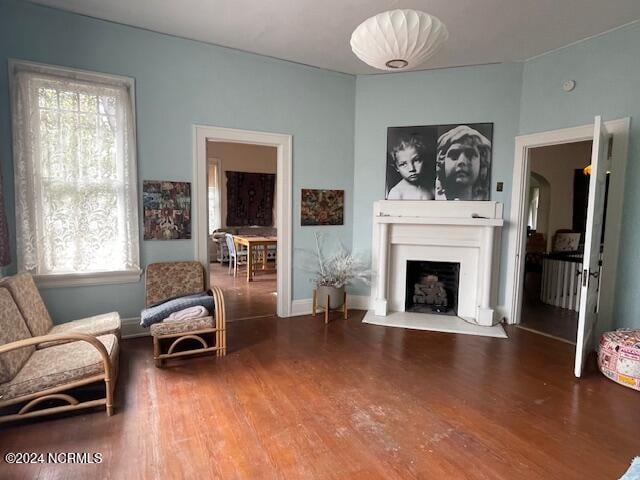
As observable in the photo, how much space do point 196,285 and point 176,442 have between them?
1.87 m

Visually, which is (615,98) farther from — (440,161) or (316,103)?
(316,103)

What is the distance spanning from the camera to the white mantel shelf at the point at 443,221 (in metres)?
4.10

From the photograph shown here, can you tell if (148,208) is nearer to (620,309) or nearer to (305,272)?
(305,272)

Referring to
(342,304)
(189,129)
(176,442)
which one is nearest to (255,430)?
(176,442)

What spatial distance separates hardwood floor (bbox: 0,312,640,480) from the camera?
188 cm

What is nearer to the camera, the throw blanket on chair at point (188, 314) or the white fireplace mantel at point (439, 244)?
the throw blanket on chair at point (188, 314)

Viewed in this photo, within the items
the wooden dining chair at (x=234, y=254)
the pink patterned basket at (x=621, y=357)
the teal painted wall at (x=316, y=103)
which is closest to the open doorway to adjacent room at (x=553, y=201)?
the teal painted wall at (x=316, y=103)

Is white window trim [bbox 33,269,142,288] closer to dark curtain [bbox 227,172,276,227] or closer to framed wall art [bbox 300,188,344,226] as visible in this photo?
framed wall art [bbox 300,188,344,226]

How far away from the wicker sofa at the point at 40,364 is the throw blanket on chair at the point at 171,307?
0.37 m

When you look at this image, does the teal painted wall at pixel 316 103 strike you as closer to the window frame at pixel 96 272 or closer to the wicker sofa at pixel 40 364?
the window frame at pixel 96 272

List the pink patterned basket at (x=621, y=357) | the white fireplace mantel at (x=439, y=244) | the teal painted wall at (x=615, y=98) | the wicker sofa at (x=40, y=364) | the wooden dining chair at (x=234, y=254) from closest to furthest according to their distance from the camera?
the wicker sofa at (x=40, y=364)
the pink patterned basket at (x=621, y=357)
the teal painted wall at (x=615, y=98)
the white fireplace mantel at (x=439, y=244)
the wooden dining chair at (x=234, y=254)

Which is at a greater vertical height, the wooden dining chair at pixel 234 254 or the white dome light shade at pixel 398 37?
the white dome light shade at pixel 398 37

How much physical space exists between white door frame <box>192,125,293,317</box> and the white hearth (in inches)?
44.6

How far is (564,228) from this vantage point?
7.07m
